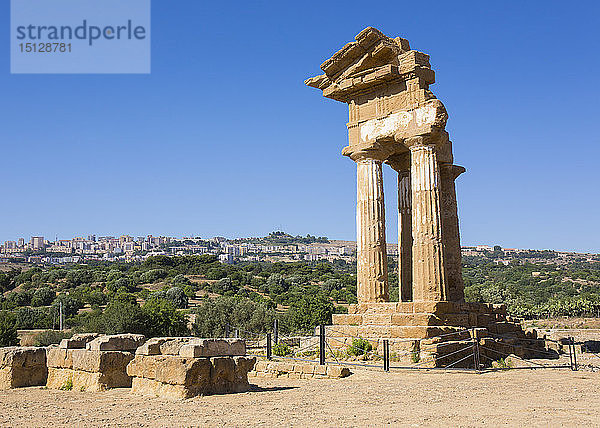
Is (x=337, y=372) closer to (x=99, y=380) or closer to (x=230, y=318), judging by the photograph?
(x=99, y=380)

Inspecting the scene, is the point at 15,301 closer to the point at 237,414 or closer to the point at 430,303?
the point at 430,303

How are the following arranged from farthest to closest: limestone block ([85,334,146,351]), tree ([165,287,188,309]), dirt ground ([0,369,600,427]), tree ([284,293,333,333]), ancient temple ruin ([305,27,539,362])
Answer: tree ([165,287,188,309]) → tree ([284,293,333,333]) → ancient temple ruin ([305,27,539,362]) → limestone block ([85,334,146,351]) → dirt ground ([0,369,600,427])

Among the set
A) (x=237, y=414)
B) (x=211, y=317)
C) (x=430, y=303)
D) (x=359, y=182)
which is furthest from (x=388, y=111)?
(x=211, y=317)

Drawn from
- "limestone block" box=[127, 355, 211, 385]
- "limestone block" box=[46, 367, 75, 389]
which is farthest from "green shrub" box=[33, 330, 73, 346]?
"limestone block" box=[127, 355, 211, 385]

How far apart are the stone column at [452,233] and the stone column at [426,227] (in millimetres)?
2563

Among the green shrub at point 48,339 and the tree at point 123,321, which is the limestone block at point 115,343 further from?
the green shrub at point 48,339

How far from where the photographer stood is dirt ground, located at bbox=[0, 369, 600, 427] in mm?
7504

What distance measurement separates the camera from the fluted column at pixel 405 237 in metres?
20.6

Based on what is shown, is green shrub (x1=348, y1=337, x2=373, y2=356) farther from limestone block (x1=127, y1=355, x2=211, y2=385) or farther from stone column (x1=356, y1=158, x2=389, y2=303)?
limestone block (x1=127, y1=355, x2=211, y2=385)

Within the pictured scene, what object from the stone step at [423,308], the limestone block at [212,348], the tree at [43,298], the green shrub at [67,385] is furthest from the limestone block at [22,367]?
the tree at [43,298]

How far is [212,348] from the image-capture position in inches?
396

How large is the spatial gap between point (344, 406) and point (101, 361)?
4.94 m

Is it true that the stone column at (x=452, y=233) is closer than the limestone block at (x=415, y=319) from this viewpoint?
No

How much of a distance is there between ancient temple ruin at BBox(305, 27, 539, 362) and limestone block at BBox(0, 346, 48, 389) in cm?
863
